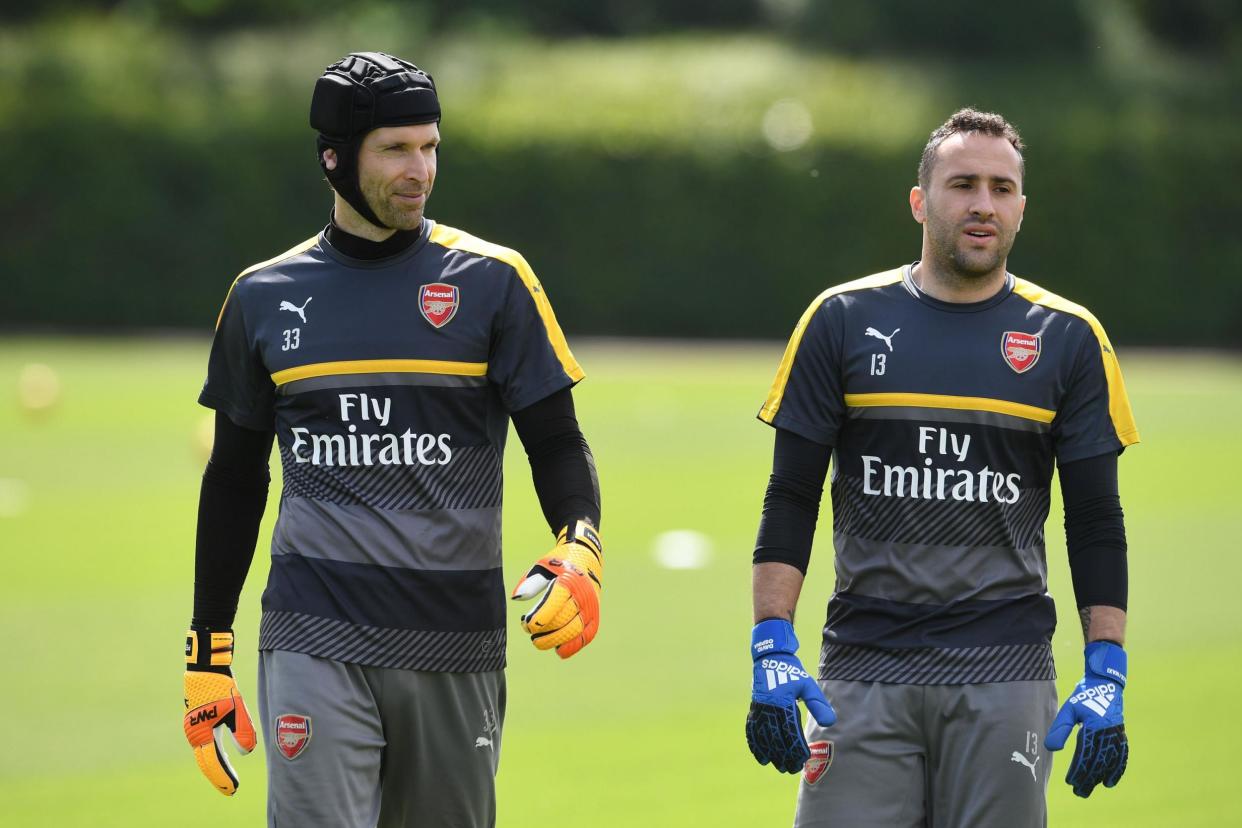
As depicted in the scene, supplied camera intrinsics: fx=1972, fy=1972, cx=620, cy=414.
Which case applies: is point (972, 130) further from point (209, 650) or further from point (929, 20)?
point (929, 20)

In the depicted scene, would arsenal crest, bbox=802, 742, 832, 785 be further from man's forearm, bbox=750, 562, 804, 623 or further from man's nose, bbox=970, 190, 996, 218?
man's nose, bbox=970, 190, 996, 218

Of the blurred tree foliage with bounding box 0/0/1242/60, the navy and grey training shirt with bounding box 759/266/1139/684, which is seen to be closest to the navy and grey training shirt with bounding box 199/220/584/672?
the navy and grey training shirt with bounding box 759/266/1139/684

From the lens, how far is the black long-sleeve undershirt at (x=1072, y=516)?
5070mm

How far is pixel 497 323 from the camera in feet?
17.0

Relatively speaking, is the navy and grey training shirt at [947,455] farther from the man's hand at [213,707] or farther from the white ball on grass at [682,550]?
the white ball on grass at [682,550]

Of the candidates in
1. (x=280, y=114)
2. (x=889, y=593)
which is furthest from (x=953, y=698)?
(x=280, y=114)

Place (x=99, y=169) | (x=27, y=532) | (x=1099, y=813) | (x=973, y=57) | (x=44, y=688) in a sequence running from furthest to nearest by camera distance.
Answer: (x=973, y=57)
(x=99, y=169)
(x=27, y=532)
(x=44, y=688)
(x=1099, y=813)

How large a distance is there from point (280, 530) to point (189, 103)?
96.8ft

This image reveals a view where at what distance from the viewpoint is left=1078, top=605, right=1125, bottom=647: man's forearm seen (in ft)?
16.5

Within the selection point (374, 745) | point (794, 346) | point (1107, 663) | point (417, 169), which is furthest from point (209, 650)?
point (1107, 663)

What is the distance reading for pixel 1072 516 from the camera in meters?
5.14

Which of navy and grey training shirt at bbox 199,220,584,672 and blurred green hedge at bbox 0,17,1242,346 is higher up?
blurred green hedge at bbox 0,17,1242,346

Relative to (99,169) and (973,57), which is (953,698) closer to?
(99,169)

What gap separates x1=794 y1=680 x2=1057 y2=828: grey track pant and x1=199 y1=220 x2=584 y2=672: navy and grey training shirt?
0.96 metres
